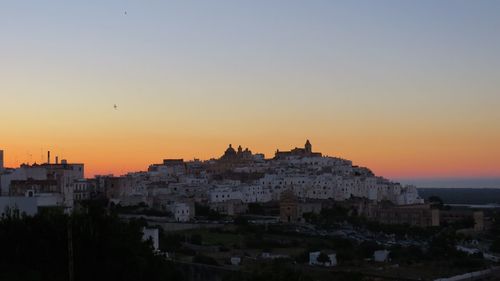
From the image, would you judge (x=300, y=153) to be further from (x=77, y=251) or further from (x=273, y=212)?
(x=77, y=251)

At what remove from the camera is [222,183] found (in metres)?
60.2

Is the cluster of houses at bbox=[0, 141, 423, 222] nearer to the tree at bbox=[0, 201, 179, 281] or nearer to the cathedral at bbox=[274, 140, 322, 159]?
the cathedral at bbox=[274, 140, 322, 159]

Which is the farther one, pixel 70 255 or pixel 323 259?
pixel 323 259

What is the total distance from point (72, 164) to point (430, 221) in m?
21.8

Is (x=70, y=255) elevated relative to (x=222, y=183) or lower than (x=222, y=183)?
lower

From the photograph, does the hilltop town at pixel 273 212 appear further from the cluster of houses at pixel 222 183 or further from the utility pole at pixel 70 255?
the utility pole at pixel 70 255

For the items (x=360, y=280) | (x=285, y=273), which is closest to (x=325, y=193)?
(x=360, y=280)

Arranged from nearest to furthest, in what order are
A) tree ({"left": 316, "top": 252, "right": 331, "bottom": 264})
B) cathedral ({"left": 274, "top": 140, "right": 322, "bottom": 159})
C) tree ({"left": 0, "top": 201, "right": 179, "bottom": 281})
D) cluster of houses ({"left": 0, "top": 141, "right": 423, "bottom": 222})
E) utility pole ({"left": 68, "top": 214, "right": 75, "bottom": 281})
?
utility pole ({"left": 68, "top": 214, "right": 75, "bottom": 281}) < tree ({"left": 0, "top": 201, "right": 179, "bottom": 281}) < tree ({"left": 316, "top": 252, "right": 331, "bottom": 264}) < cluster of houses ({"left": 0, "top": 141, "right": 423, "bottom": 222}) < cathedral ({"left": 274, "top": 140, "right": 322, "bottom": 159})

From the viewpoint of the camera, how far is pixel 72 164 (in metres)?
44.1

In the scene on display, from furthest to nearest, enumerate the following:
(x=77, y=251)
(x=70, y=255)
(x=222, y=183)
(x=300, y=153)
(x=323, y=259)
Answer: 1. (x=300, y=153)
2. (x=222, y=183)
3. (x=323, y=259)
4. (x=77, y=251)
5. (x=70, y=255)

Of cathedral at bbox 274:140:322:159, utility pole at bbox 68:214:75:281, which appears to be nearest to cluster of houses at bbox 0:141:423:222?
cathedral at bbox 274:140:322:159

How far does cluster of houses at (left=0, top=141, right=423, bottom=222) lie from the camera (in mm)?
33969

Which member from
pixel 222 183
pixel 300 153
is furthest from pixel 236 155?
pixel 222 183

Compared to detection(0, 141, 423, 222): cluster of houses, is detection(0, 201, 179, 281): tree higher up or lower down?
lower down
